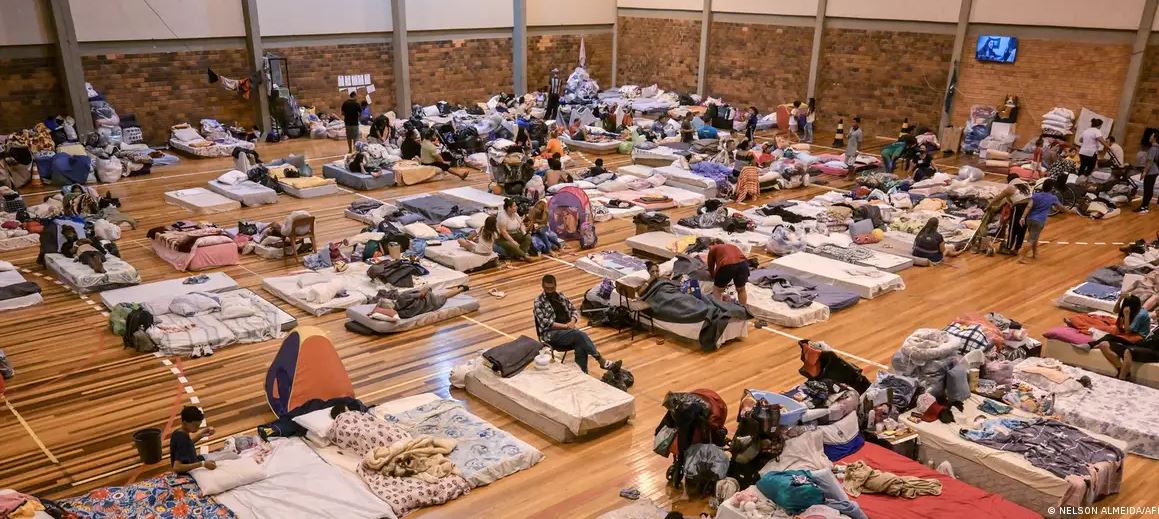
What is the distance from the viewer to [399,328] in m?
10.6

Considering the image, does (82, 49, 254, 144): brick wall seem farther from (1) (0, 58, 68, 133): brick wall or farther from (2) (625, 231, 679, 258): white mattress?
(2) (625, 231, 679, 258): white mattress

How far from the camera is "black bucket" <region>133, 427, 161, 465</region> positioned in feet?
24.4

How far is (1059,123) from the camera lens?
1934 centimetres

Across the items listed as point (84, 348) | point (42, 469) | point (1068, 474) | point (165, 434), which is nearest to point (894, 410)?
point (1068, 474)

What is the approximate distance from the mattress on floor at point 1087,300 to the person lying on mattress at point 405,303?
26.7 ft

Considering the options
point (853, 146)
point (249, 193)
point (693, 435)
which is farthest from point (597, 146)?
point (693, 435)

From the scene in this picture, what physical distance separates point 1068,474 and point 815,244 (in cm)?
699

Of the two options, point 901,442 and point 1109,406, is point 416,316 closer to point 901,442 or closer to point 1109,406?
point 901,442

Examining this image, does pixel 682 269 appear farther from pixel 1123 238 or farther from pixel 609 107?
pixel 609 107

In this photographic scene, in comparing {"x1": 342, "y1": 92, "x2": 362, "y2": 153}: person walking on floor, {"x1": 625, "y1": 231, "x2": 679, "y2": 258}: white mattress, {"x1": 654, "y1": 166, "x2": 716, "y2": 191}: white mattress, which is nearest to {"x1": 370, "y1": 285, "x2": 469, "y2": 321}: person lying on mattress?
{"x1": 625, "y1": 231, "x2": 679, "y2": 258}: white mattress

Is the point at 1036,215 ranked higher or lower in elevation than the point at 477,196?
higher

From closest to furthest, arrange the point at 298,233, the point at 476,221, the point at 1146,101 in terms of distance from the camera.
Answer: the point at 298,233 → the point at 476,221 → the point at 1146,101

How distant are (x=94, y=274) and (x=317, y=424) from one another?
5.85 m

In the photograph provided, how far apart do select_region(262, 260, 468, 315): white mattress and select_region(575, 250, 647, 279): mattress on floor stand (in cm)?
183
